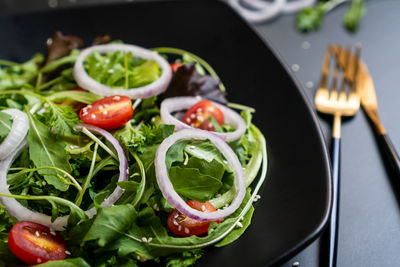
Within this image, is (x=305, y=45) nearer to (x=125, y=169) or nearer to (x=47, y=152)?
(x=125, y=169)

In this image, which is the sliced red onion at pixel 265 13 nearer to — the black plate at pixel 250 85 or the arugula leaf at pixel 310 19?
the arugula leaf at pixel 310 19

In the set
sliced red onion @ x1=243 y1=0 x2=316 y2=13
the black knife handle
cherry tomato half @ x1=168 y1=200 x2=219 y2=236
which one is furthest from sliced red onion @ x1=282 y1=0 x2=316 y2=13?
cherry tomato half @ x1=168 y1=200 x2=219 y2=236

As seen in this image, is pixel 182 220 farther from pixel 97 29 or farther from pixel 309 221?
pixel 97 29

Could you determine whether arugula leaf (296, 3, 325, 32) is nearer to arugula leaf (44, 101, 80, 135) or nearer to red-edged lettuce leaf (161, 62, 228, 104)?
red-edged lettuce leaf (161, 62, 228, 104)

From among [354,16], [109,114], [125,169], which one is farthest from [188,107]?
[354,16]

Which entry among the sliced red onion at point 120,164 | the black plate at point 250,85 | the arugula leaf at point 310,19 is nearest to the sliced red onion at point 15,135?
the sliced red onion at point 120,164

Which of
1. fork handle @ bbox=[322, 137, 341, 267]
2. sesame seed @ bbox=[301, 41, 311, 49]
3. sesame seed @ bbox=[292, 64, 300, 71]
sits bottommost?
fork handle @ bbox=[322, 137, 341, 267]

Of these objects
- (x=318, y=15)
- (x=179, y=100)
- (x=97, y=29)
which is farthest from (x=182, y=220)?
(x=318, y=15)
